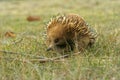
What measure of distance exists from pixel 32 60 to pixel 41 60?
0.36 ft

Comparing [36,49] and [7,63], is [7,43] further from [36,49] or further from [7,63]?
[7,63]

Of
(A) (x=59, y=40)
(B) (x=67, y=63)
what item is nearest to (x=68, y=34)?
(A) (x=59, y=40)

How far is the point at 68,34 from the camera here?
19.0 feet

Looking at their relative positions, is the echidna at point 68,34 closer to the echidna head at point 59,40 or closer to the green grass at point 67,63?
the echidna head at point 59,40

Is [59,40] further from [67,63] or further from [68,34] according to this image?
[67,63]

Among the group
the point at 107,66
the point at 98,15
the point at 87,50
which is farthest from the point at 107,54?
the point at 98,15

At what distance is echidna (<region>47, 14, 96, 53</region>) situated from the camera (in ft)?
18.7

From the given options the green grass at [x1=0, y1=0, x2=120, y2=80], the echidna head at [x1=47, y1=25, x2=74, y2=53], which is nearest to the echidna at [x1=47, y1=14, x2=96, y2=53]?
the echidna head at [x1=47, y1=25, x2=74, y2=53]

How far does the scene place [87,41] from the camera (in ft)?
19.5

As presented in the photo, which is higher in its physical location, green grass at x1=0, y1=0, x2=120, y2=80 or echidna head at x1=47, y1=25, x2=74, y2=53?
echidna head at x1=47, y1=25, x2=74, y2=53

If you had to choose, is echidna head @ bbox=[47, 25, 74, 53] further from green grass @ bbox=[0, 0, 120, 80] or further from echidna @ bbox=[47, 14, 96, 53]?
green grass @ bbox=[0, 0, 120, 80]

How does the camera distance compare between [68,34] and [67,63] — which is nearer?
[67,63]

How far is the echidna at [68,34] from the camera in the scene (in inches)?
225

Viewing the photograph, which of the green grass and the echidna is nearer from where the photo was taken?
the green grass
